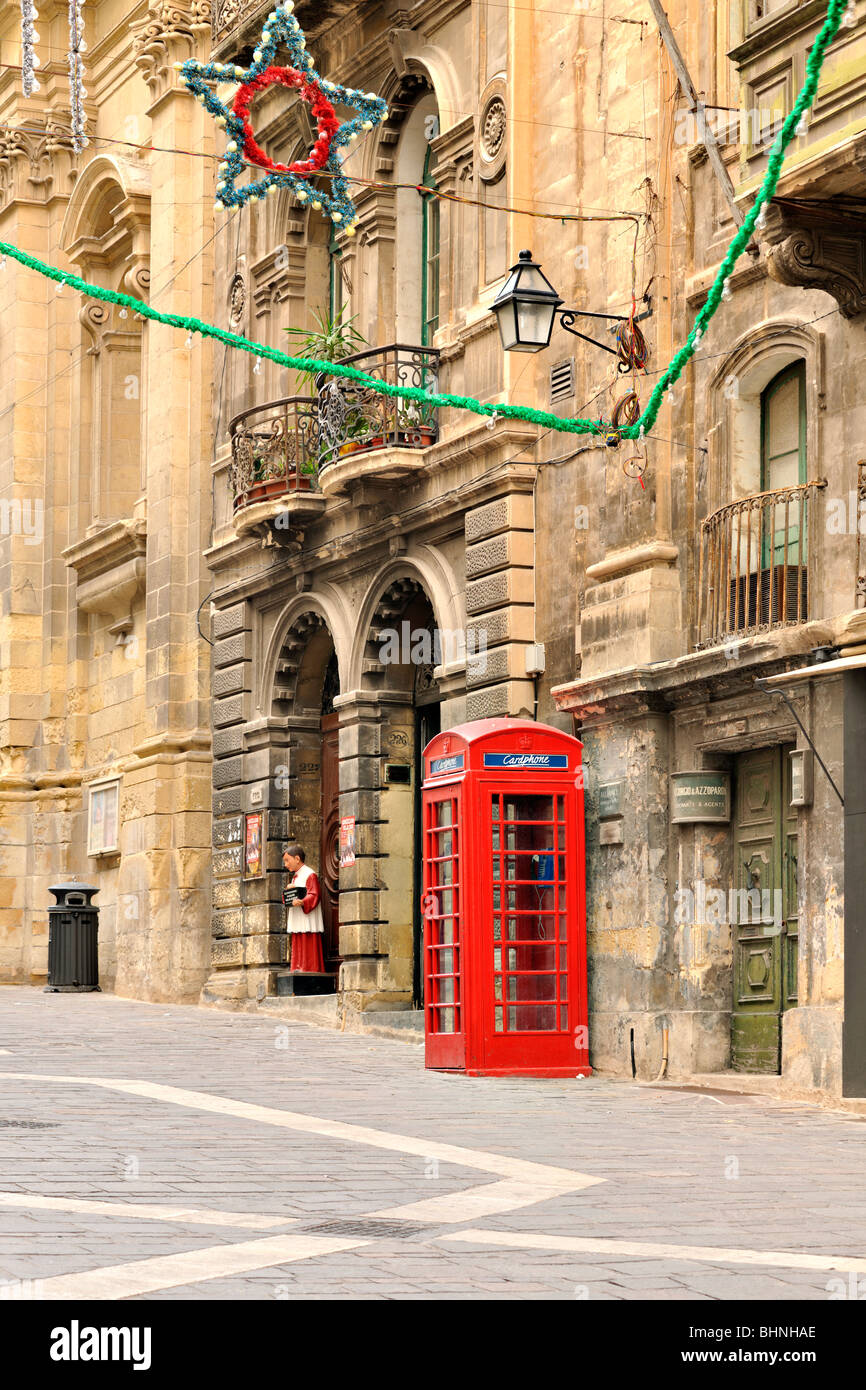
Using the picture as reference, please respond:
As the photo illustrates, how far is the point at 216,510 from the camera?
27516 millimetres

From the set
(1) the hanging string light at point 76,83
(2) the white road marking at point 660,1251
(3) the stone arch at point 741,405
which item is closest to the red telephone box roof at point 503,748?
(3) the stone arch at point 741,405

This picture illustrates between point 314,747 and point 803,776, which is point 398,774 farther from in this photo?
point 803,776

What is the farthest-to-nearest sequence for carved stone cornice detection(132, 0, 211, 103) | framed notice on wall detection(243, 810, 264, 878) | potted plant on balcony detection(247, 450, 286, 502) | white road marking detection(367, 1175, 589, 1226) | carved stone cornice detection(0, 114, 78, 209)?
carved stone cornice detection(0, 114, 78, 209), carved stone cornice detection(132, 0, 211, 103), framed notice on wall detection(243, 810, 264, 878), potted plant on balcony detection(247, 450, 286, 502), white road marking detection(367, 1175, 589, 1226)

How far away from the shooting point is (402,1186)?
35.0 ft

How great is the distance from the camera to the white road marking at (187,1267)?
731 centimetres

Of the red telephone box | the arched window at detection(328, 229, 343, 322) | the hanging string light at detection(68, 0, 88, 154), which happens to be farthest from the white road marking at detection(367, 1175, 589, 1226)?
the arched window at detection(328, 229, 343, 322)

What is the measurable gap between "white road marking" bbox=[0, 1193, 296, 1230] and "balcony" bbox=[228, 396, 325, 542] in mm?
14729

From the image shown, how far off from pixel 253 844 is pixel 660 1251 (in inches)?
691

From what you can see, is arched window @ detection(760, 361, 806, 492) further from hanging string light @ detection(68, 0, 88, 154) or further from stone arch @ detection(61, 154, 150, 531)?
stone arch @ detection(61, 154, 150, 531)

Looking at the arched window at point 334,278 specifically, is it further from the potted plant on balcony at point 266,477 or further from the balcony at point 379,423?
the balcony at point 379,423

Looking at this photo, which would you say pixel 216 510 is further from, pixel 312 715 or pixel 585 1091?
pixel 585 1091

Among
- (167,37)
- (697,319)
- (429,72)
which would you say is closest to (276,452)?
(429,72)

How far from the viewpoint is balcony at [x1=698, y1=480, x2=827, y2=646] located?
16.6 metres

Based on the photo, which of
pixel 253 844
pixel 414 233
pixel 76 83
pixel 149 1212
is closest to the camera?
pixel 149 1212
